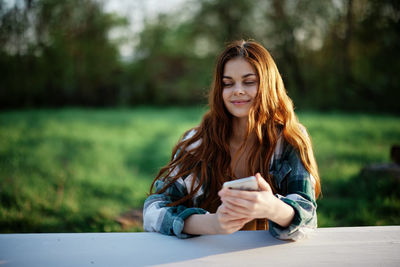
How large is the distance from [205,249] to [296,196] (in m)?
0.47

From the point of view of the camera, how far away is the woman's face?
5.42 ft

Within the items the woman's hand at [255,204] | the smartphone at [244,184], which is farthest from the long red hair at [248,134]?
the smartphone at [244,184]

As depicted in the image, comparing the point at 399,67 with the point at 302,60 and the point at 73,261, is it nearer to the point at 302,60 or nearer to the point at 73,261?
the point at 302,60

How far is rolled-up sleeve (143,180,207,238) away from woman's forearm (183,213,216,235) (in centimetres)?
2

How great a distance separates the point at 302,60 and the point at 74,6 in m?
9.45

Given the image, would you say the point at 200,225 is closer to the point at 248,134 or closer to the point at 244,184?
the point at 244,184

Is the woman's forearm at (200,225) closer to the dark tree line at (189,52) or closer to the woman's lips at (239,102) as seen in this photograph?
the woman's lips at (239,102)

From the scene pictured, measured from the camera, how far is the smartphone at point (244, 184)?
3.45 feet

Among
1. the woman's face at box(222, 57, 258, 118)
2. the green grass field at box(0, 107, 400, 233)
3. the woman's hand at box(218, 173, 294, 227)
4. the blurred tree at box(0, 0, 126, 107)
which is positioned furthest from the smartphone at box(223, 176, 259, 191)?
the blurred tree at box(0, 0, 126, 107)

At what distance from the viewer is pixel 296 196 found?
134 cm

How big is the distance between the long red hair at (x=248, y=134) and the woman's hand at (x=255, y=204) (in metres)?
0.44

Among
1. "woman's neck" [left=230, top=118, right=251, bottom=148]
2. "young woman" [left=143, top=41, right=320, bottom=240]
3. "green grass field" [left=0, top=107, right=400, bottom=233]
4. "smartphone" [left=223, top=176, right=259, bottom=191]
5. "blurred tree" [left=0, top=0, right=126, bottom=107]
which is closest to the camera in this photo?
"smartphone" [left=223, top=176, right=259, bottom=191]

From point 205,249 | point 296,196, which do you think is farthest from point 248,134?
point 205,249

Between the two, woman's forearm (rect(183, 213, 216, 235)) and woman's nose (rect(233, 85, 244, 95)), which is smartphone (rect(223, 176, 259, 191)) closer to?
woman's forearm (rect(183, 213, 216, 235))
